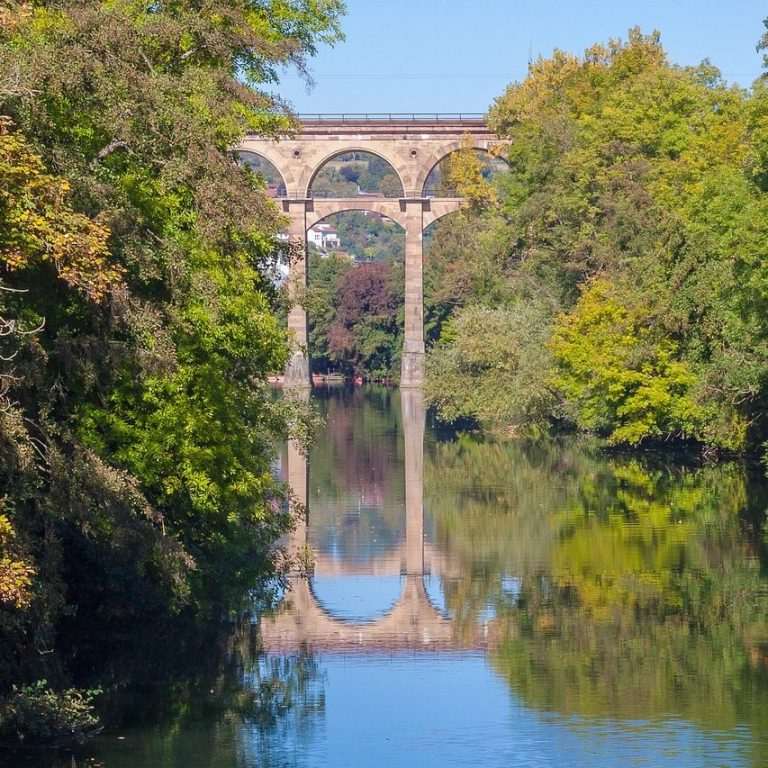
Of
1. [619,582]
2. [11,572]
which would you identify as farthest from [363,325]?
[11,572]

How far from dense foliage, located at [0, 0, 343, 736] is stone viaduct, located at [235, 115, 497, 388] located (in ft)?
185

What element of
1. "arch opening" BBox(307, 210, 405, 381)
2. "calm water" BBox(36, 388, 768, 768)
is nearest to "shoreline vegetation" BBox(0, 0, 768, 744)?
"calm water" BBox(36, 388, 768, 768)

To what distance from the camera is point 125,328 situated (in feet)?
47.2

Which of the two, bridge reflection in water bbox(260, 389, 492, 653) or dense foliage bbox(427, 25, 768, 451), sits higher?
dense foliage bbox(427, 25, 768, 451)

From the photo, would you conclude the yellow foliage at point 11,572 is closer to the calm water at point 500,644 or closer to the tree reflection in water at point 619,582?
the calm water at point 500,644

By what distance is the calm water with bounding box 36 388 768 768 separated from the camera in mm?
15578

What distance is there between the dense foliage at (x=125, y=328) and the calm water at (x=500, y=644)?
135cm

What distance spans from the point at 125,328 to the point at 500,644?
25.7 feet

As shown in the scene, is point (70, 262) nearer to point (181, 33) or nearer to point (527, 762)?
point (181, 33)

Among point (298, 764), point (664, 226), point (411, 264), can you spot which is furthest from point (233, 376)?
point (411, 264)

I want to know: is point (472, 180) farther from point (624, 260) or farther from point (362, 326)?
point (624, 260)

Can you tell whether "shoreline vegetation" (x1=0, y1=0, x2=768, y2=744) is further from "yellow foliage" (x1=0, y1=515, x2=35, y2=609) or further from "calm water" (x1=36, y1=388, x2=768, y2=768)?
"calm water" (x1=36, y1=388, x2=768, y2=768)

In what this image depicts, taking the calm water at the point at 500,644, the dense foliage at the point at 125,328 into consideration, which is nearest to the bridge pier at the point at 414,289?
the calm water at the point at 500,644

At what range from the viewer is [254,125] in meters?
23.3
